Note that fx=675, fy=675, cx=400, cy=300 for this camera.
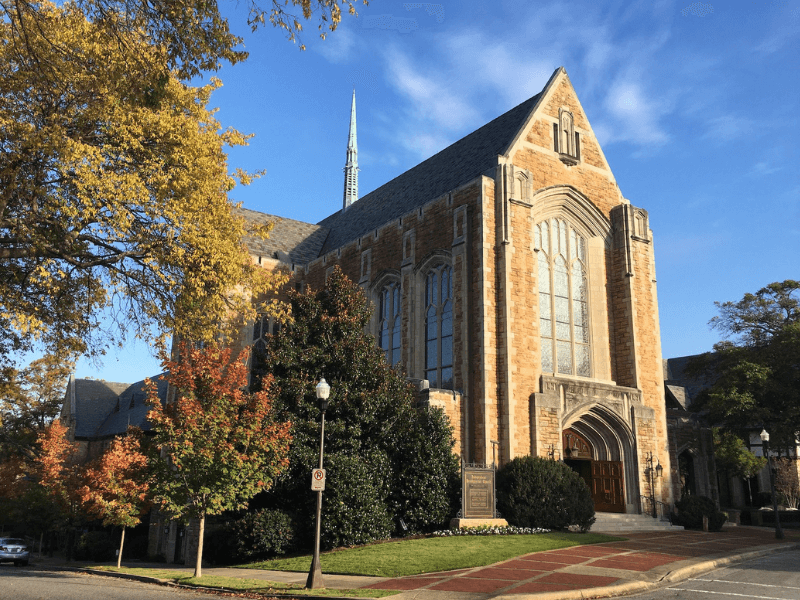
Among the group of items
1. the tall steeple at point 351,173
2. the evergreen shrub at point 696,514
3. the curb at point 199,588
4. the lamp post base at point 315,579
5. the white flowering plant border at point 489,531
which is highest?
the tall steeple at point 351,173

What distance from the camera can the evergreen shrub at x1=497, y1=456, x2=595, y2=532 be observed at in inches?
853

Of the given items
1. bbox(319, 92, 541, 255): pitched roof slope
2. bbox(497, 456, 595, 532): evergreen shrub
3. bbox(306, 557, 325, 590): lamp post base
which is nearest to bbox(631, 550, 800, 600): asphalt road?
bbox(306, 557, 325, 590): lamp post base

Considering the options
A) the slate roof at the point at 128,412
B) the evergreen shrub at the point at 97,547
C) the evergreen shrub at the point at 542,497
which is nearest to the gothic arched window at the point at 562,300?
the evergreen shrub at the point at 542,497

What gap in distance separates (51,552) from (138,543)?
1437 cm

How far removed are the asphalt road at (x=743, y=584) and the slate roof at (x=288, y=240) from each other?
2912cm

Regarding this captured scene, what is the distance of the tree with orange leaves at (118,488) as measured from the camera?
23555mm

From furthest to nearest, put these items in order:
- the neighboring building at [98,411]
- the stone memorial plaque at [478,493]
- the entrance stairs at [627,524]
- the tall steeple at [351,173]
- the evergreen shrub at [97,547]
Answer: the tall steeple at [351,173] → the neighboring building at [98,411] → the evergreen shrub at [97,547] → the entrance stairs at [627,524] → the stone memorial plaque at [478,493]

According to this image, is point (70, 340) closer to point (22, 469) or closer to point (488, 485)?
point (488, 485)

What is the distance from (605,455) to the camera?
26719 millimetres

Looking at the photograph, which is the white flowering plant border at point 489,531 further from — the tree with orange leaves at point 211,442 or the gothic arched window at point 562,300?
the gothic arched window at point 562,300

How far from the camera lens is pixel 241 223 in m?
15.8

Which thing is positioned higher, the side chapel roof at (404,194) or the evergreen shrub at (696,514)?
the side chapel roof at (404,194)

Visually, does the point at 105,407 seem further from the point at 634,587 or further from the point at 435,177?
the point at 634,587

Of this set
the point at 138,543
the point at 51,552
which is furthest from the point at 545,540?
the point at 51,552
